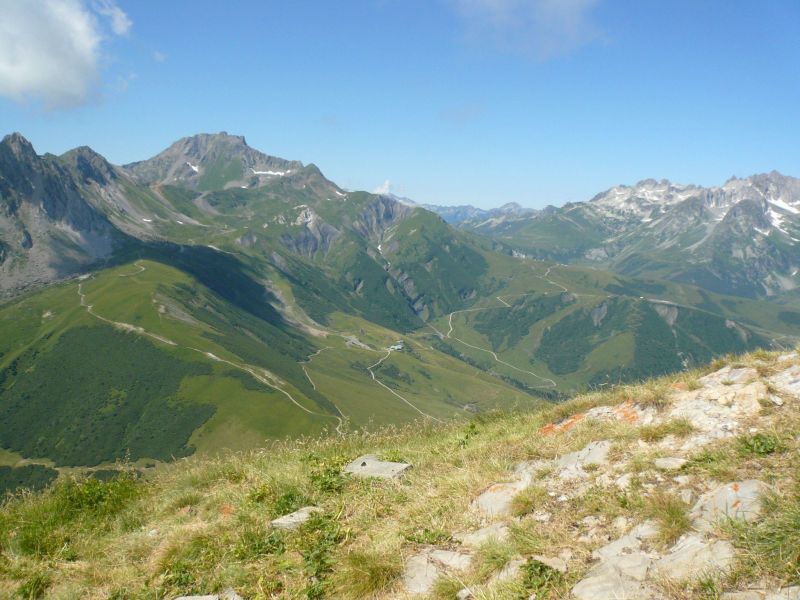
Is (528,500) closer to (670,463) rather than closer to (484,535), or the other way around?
(484,535)

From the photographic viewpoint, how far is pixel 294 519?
991cm

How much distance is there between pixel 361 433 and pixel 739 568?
11.9 m

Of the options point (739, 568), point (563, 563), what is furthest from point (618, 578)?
point (739, 568)

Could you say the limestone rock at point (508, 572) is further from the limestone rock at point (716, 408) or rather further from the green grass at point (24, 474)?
the green grass at point (24, 474)

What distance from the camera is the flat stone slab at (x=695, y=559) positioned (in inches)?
252

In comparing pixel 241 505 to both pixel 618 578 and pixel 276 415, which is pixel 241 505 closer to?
pixel 618 578

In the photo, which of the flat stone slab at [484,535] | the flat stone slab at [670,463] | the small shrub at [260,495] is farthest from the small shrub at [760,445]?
the small shrub at [260,495]

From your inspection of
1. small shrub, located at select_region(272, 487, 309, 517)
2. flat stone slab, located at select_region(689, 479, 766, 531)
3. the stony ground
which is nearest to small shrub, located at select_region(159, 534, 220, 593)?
small shrub, located at select_region(272, 487, 309, 517)

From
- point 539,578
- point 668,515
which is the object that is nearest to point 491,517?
point 539,578

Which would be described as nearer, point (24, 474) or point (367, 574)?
point (367, 574)

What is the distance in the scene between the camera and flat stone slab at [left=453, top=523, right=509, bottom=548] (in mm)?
8175

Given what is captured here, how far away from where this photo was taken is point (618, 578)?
668 centimetres

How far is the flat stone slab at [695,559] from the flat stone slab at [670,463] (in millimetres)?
2094

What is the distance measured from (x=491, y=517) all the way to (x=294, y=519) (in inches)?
146
